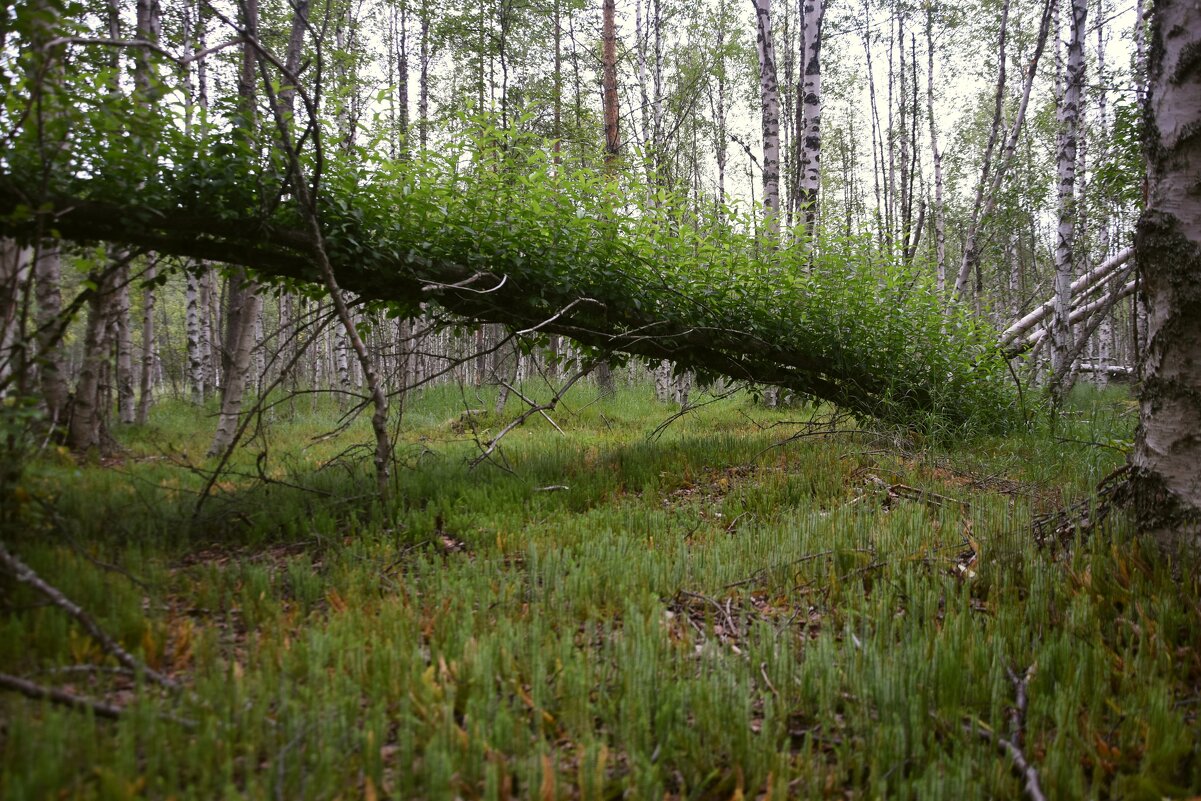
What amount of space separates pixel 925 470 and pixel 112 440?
977 cm

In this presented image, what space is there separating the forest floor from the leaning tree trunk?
300 millimetres

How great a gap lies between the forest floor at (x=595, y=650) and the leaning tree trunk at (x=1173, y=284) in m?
0.30

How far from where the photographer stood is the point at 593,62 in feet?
60.1

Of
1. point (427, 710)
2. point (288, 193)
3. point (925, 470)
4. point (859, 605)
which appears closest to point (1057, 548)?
point (859, 605)

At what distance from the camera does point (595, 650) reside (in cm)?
262

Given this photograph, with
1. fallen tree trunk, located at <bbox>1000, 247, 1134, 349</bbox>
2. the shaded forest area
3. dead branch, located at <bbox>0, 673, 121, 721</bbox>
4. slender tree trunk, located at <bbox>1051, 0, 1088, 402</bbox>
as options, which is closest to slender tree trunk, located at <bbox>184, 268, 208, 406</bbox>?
the shaded forest area

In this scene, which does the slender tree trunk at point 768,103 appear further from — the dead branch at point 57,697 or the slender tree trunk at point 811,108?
the dead branch at point 57,697

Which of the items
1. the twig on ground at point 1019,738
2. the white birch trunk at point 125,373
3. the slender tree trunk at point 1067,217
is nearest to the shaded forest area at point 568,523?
the twig on ground at point 1019,738

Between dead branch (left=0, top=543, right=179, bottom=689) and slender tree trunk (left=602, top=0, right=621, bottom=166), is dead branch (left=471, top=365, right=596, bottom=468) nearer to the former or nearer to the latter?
dead branch (left=0, top=543, right=179, bottom=689)

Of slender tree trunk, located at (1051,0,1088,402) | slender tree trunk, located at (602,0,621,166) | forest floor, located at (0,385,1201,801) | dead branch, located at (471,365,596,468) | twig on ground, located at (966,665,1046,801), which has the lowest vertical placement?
twig on ground, located at (966,665,1046,801)

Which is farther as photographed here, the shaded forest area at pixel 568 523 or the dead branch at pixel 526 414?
the dead branch at pixel 526 414

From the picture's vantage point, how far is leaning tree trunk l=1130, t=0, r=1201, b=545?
119 inches

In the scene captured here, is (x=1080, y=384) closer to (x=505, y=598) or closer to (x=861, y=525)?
(x=861, y=525)

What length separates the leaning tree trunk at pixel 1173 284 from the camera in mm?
3021
